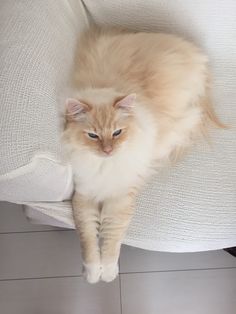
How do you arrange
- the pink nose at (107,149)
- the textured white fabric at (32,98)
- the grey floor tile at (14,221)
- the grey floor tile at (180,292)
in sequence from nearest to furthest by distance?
1. the textured white fabric at (32,98)
2. the pink nose at (107,149)
3. the grey floor tile at (180,292)
4. the grey floor tile at (14,221)

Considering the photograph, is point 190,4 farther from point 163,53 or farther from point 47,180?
point 47,180

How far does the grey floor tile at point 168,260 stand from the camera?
4.59ft

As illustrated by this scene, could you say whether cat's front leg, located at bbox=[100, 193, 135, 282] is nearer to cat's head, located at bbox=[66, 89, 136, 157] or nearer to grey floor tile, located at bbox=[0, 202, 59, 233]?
cat's head, located at bbox=[66, 89, 136, 157]

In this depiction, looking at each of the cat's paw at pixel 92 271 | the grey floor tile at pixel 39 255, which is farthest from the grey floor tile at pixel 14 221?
the cat's paw at pixel 92 271

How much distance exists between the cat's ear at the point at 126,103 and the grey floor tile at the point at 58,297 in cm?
68

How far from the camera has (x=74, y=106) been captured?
905 millimetres

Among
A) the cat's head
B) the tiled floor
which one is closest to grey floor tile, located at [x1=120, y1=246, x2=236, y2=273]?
the tiled floor

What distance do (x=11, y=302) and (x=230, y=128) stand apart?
88 centimetres

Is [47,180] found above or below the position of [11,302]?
above

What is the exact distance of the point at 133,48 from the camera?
1.11 meters

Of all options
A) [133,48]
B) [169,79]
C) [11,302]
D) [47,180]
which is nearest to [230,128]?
[169,79]

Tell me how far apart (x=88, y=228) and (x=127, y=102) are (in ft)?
1.11

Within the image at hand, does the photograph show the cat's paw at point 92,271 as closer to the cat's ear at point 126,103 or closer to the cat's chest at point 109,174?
the cat's chest at point 109,174

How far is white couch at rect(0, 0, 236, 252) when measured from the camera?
2.81 ft
